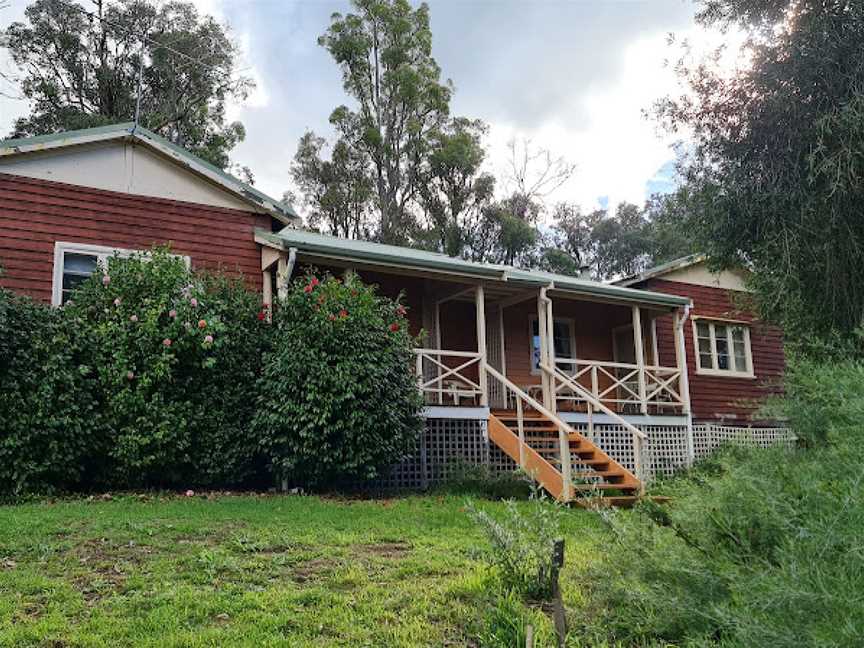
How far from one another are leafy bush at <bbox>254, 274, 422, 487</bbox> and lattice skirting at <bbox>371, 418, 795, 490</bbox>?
138cm

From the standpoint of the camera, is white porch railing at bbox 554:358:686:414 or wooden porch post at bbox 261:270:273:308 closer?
wooden porch post at bbox 261:270:273:308

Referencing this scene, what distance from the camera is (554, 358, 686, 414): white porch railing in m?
14.4

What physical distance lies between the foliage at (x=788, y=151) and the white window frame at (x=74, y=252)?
833 cm

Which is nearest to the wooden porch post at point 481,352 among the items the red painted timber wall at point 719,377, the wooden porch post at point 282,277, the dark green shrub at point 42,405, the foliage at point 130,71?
the wooden porch post at point 282,277

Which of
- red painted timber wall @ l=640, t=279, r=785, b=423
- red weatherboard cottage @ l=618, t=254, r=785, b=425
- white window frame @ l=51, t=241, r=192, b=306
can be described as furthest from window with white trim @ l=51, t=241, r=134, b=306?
red painted timber wall @ l=640, t=279, r=785, b=423

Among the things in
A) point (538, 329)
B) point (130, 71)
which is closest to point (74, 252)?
point (538, 329)

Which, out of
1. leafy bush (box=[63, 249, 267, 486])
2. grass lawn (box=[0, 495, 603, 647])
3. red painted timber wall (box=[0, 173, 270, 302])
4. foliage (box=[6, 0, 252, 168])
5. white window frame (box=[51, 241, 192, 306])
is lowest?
grass lawn (box=[0, 495, 603, 647])

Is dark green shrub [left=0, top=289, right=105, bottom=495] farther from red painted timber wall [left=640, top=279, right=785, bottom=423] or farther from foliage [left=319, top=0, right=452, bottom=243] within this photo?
foliage [left=319, top=0, right=452, bottom=243]

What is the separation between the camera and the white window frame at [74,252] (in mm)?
→ 10922

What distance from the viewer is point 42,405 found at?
30.1ft

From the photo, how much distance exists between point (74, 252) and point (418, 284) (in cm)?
608

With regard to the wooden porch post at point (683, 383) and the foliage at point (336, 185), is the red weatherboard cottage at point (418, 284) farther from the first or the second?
the foliage at point (336, 185)

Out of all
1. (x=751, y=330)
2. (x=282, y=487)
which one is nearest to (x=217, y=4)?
(x=751, y=330)

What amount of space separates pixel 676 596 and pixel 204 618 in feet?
8.86
